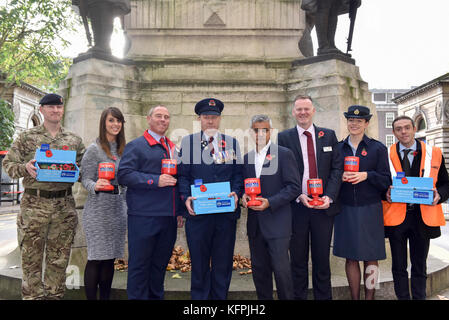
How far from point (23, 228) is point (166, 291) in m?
1.82

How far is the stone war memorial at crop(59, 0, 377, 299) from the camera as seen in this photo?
250 inches

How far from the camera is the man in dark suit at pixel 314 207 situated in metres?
3.95

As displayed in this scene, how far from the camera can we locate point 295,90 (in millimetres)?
Answer: 6828

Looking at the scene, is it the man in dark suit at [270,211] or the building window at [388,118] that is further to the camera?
the building window at [388,118]

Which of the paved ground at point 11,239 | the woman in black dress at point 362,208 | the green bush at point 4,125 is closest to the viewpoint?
the woman in black dress at point 362,208

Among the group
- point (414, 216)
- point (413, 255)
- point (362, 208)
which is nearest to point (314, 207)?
point (362, 208)

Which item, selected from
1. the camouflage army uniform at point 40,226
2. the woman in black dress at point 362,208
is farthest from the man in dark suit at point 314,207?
the camouflage army uniform at point 40,226

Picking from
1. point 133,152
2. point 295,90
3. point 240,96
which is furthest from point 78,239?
point 295,90

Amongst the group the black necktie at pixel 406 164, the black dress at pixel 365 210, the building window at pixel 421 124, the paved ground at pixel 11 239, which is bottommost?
the paved ground at pixel 11 239

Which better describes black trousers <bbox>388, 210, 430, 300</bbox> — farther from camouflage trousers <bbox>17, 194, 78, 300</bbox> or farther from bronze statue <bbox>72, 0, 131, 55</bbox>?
bronze statue <bbox>72, 0, 131, 55</bbox>

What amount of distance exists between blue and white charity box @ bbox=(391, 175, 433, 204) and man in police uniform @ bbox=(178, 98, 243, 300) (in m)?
1.78

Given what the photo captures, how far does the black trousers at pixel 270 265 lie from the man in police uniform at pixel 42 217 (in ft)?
7.27

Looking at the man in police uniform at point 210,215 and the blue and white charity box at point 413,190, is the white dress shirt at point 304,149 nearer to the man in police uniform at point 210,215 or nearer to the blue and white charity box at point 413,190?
the man in police uniform at point 210,215

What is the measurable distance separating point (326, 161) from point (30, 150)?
11.5ft
